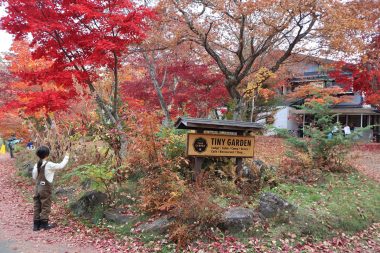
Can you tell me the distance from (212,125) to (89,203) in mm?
3150

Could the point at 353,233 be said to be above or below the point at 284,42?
below

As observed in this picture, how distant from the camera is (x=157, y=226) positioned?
5773mm

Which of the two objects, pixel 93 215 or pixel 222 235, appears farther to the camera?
pixel 93 215

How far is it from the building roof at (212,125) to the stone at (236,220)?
194cm

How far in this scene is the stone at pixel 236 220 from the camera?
570 centimetres

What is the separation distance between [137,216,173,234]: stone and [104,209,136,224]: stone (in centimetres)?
39

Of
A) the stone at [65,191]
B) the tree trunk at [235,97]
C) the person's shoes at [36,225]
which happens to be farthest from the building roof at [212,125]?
the tree trunk at [235,97]

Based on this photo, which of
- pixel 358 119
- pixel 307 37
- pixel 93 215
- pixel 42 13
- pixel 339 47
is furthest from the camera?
pixel 358 119

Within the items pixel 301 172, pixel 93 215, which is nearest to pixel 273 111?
pixel 301 172

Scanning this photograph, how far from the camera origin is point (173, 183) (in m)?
6.35

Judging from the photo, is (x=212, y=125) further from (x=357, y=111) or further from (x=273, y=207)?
(x=357, y=111)

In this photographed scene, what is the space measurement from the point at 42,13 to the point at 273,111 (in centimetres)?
1990

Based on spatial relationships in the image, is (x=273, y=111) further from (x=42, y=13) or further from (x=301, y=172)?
(x=42, y=13)

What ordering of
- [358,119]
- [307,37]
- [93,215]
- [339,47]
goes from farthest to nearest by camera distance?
[358,119] < [307,37] < [339,47] < [93,215]
